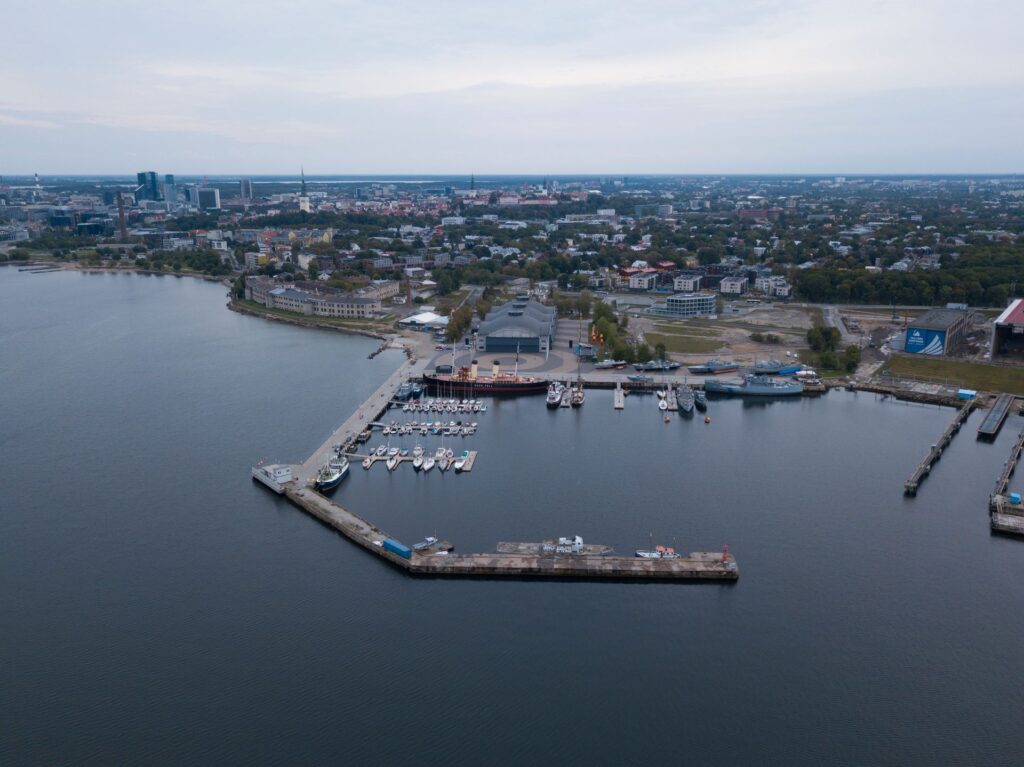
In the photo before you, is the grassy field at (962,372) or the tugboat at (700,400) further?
the grassy field at (962,372)

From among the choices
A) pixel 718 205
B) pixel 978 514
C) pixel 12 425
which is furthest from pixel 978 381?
pixel 718 205

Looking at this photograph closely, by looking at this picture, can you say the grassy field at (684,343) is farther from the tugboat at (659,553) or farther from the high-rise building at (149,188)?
the high-rise building at (149,188)

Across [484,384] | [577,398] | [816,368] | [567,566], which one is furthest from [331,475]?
[816,368]

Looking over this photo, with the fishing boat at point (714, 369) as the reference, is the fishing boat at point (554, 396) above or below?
below

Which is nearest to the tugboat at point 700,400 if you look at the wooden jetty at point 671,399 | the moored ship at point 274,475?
the wooden jetty at point 671,399

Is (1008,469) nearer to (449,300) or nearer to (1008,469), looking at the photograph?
(1008,469)

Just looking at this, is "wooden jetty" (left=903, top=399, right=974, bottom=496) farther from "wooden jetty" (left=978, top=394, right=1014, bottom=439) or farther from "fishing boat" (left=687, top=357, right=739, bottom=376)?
"fishing boat" (left=687, top=357, right=739, bottom=376)

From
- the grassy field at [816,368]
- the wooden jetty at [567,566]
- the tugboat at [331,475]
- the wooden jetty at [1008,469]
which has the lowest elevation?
the wooden jetty at [567,566]
